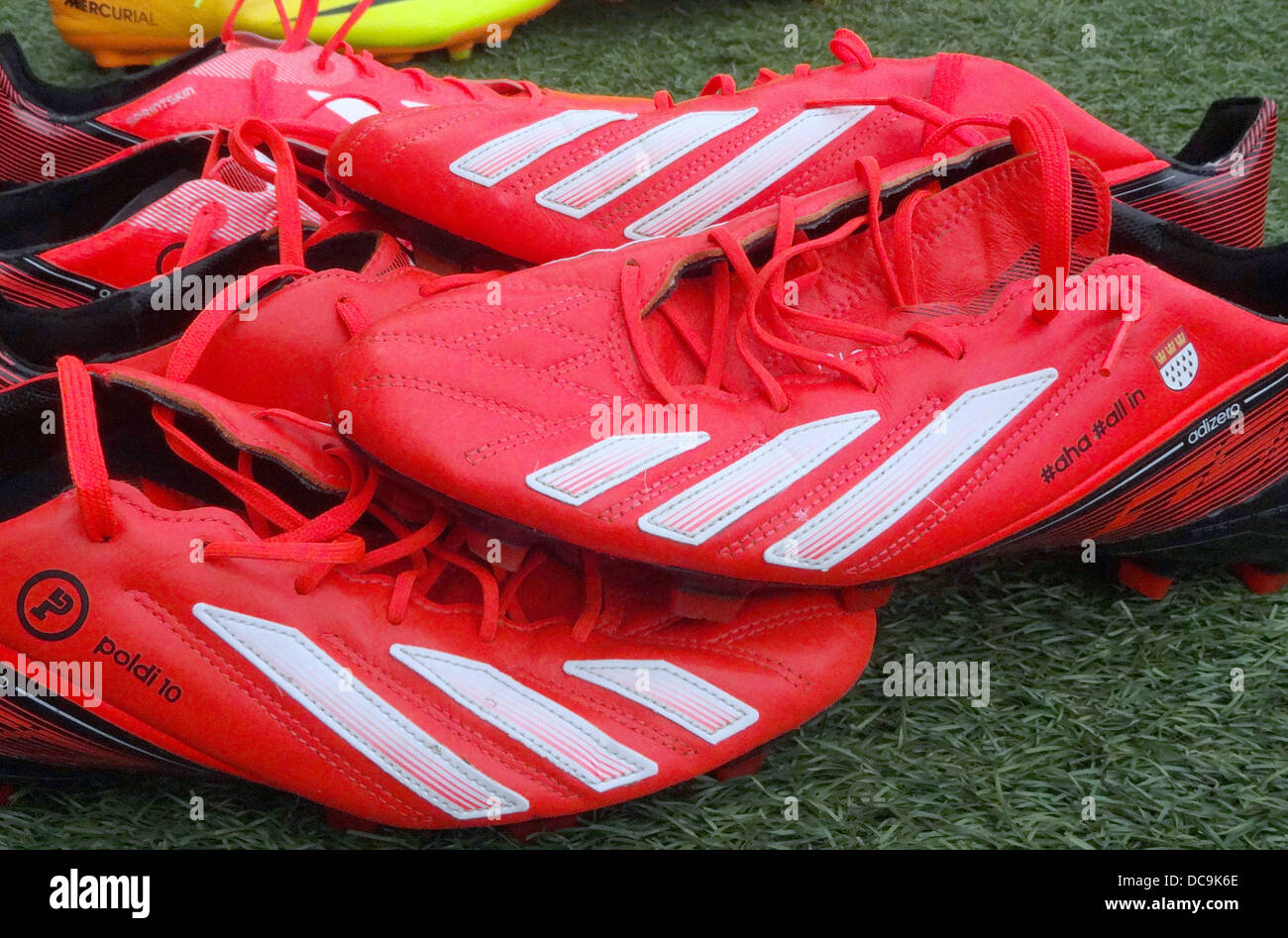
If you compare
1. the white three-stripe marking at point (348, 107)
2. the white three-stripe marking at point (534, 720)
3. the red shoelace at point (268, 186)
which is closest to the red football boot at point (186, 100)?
the white three-stripe marking at point (348, 107)

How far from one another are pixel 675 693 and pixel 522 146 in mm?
558

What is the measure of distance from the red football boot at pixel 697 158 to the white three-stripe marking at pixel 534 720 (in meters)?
0.43

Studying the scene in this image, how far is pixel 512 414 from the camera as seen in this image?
76 cm

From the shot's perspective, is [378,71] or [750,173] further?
[378,71]

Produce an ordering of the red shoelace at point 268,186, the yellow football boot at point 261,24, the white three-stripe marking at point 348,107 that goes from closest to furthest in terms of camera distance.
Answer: the red shoelace at point 268,186
the white three-stripe marking at point 348,107
the yellow football boot at point 261,24

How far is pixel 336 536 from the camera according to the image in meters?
0.80

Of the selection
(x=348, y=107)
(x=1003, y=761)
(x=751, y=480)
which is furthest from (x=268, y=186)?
(x=1003, y=761)

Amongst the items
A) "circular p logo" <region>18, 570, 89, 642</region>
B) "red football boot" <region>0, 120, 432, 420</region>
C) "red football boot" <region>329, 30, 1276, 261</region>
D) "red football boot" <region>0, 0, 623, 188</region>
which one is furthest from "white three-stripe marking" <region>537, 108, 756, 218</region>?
"circular p logo" <region>18, 570, 89, 642</region>

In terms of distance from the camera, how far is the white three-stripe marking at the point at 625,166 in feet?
3.30

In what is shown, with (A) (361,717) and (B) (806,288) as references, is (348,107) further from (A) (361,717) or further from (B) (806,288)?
(A) (361,717)

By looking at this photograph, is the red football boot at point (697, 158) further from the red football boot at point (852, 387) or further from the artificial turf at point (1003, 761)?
the artificial turf at point (1003, 761)

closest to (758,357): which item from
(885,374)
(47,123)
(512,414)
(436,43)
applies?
(885,374)

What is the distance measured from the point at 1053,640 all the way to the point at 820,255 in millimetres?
406

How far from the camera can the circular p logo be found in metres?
0.71
